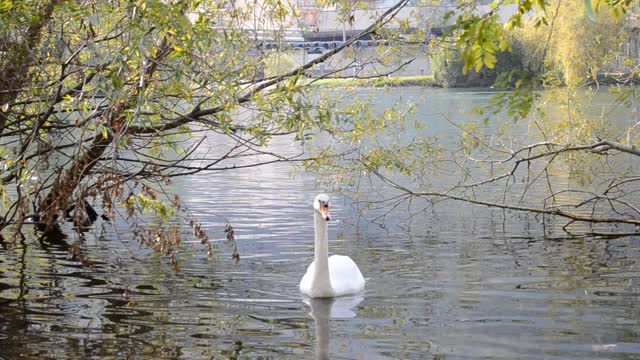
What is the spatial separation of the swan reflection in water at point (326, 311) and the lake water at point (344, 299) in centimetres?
3

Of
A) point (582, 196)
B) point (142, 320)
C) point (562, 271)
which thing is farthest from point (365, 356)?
point (582, 196)

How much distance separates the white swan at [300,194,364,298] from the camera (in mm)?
12266

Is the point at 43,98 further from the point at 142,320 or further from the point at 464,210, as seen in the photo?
the point at 464,210

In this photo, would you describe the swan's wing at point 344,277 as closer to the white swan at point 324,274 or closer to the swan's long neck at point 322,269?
the white swan at point 324,274

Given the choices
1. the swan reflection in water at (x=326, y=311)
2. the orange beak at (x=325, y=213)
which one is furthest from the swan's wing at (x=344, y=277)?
the orange beak at (x=325, y=213)

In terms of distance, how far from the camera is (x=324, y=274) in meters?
12.3

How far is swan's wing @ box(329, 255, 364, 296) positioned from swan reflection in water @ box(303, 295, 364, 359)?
10cm

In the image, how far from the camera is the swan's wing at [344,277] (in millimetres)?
12406

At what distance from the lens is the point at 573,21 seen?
137ft

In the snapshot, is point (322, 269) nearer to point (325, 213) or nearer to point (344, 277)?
point (344, 277)

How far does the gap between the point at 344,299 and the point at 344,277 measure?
37cm

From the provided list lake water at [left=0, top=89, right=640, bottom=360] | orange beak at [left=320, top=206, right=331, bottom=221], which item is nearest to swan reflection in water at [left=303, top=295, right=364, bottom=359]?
lake water at [left=0, top=89, right=640, bottom=360]

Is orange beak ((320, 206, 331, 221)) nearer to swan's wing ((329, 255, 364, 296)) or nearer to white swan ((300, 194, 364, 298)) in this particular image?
white swan ((300, 194, 364, 298))

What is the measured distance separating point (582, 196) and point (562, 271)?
8114 millimetres
